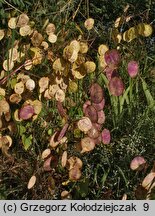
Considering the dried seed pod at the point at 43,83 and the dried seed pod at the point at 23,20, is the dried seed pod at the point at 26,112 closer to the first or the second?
the dried seed pod at the point at 43,83

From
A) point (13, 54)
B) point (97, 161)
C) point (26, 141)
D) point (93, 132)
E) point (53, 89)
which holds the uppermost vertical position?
point (13, 54)

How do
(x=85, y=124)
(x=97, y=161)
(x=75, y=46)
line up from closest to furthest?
(x=85, y=124)
(x=75, y=46)
(x=97, y=161)

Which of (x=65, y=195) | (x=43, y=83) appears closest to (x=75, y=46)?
(x=43, y=83)

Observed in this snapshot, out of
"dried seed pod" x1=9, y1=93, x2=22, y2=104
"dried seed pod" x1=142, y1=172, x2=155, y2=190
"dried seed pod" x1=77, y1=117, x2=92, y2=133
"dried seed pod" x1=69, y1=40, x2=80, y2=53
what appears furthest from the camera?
"dried seed pod" x1=9, y1=93, x2=22, y2=104

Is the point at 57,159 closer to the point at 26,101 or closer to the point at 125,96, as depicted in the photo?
the point at 26,101

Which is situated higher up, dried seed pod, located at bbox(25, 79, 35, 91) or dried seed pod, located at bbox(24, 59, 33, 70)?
dried seed pod, located at bbox(24, 59, 33, 70)

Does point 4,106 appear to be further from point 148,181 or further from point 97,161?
point 148,181

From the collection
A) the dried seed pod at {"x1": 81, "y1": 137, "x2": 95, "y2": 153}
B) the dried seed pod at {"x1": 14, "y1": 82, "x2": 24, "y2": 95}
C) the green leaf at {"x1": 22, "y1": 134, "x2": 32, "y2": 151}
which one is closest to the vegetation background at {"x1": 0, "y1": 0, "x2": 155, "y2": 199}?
the green leaf at {"x1": 22, "y1": 134, "x2": 32, "y2": 151}

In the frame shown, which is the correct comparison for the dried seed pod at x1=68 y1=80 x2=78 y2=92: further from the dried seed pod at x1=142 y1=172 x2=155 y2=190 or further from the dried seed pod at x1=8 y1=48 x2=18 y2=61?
the dried seed pod at x1=142 y1=172 x2=155 y2=190

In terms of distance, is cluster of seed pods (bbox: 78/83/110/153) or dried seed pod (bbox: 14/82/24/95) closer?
cluster of seed pods (bbox: 78/83/110/153)
